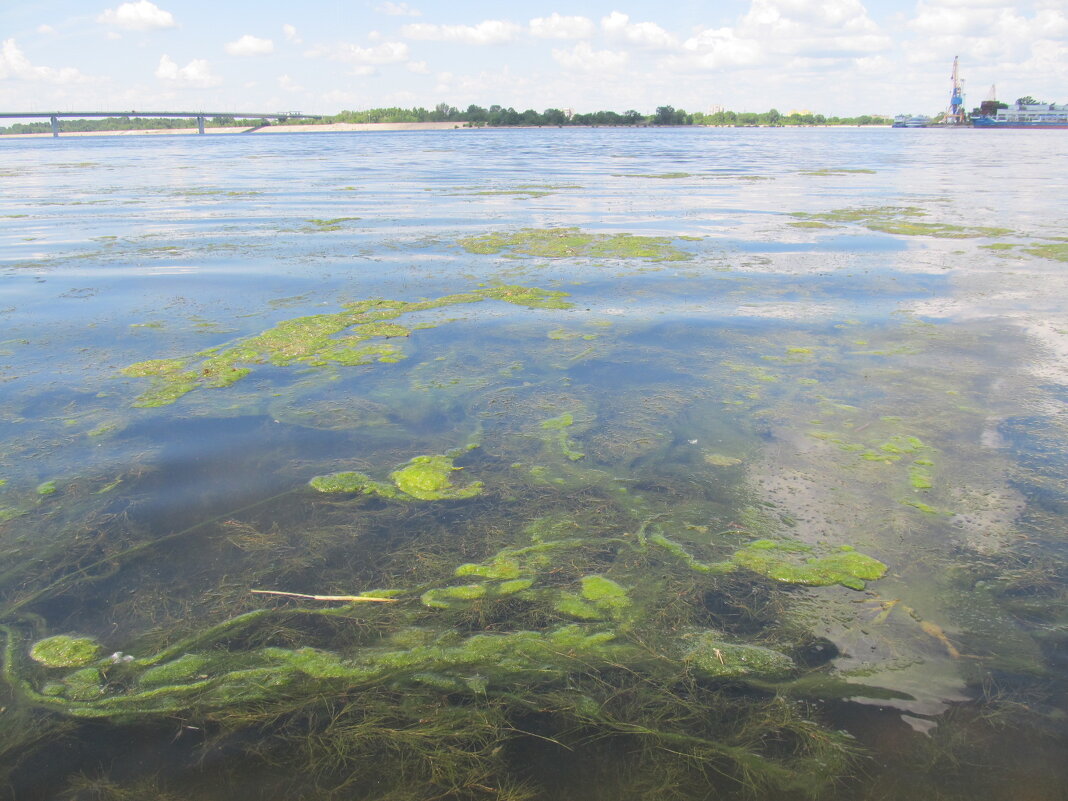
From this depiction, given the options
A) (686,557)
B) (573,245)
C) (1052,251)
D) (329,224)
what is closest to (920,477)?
(686,557)

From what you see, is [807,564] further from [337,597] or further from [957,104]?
[957,104]

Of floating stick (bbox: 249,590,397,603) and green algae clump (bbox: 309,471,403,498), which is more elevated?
green algae clump (bbox: 309,471,403,498)

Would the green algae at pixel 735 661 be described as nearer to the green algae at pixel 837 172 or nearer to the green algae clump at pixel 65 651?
the green algae clump at pixel 65 651

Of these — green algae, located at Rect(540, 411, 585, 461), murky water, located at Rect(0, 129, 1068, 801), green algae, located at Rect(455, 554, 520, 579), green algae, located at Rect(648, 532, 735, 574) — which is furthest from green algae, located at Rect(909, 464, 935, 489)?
green algae, located at Rect(455, 554, 520, 579)

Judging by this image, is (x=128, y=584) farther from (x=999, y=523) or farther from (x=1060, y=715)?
(x=999, y=523)

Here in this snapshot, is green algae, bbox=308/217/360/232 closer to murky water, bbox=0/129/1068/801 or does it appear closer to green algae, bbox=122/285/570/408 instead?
murky water, bbox=0/129/1068/801

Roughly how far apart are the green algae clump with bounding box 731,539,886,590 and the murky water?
0.08 feet

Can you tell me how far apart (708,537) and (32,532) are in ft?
13.4

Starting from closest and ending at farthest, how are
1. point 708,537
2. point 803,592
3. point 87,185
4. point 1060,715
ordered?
point 1060,715 → point 803,592 → point 708,537 → point 87,185

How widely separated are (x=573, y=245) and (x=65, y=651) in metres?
10.6

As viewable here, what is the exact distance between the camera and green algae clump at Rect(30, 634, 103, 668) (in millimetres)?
3104

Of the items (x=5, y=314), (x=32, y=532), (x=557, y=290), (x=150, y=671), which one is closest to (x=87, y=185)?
(x=5, y=314)

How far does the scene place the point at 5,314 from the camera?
8367mm

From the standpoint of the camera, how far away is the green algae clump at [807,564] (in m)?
3.61
